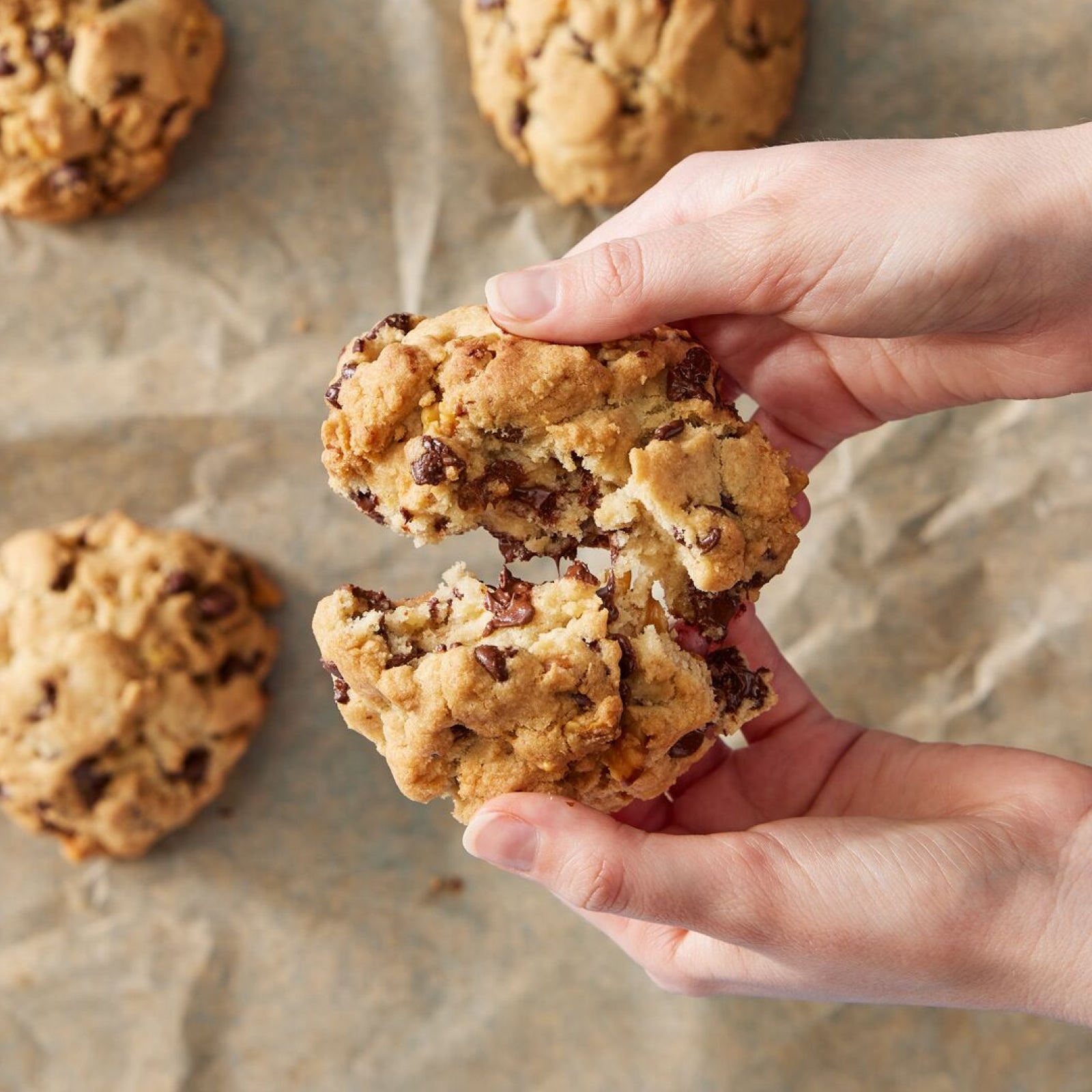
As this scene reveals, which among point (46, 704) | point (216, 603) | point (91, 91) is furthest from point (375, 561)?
point (91, 91)

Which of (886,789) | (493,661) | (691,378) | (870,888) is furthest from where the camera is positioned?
(886,789)

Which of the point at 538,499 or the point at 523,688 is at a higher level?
the point at 538,499

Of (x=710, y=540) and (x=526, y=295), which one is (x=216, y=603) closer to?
(x=526, y=295)

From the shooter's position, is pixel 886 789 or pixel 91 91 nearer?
pixel 886 789

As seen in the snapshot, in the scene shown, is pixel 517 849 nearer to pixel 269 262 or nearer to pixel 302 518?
pixel 302 518

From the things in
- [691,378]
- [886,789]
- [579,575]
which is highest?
[691,378]

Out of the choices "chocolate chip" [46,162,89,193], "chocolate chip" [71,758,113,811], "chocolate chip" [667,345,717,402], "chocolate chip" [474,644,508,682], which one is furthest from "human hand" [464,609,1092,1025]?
"chocolate chip" [46,162,89,193]

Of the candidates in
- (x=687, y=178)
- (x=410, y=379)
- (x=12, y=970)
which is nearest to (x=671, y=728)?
(x=410, y=379)
